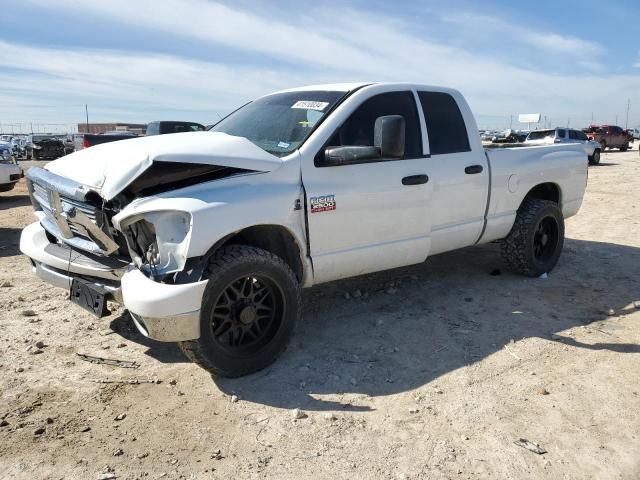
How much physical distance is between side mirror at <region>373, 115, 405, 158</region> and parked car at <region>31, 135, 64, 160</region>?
98.3 feet

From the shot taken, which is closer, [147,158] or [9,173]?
[147,158]

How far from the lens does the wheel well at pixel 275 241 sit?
3.73 metres

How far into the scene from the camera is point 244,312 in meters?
3.53

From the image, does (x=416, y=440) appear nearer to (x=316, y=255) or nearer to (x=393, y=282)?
(x=316, y=255)

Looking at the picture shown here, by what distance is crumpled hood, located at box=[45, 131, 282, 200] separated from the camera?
3.23m

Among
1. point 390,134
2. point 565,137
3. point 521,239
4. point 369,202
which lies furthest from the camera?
point 565,137

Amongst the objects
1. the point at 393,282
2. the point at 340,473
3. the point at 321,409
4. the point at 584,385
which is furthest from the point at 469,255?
the point at 340,473

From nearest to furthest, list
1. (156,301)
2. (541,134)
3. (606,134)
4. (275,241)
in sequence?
1. (156,301)
2. (275,241)
3. (541,134)
4. (606,134)

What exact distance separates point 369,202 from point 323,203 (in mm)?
438

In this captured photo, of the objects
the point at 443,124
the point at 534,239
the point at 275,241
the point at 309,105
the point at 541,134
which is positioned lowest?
the point at 534,239

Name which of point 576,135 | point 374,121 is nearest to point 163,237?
point 374,121

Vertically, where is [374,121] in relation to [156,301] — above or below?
above

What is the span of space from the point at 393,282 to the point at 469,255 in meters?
1.69

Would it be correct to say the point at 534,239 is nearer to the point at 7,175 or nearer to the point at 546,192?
the point at 546,192
